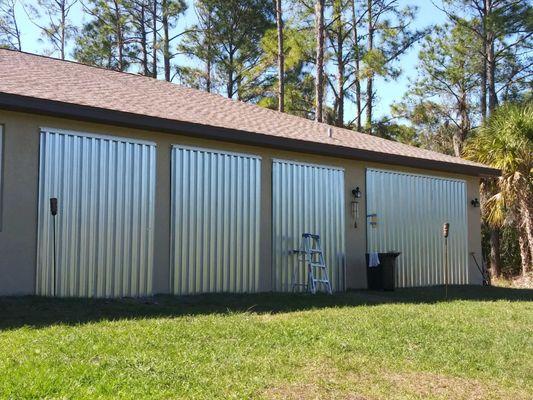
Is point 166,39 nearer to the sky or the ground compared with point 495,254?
nearer to the sky

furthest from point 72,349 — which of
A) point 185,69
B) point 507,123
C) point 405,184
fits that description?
point 185,69

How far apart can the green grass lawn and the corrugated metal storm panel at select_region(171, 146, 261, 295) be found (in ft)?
4.37

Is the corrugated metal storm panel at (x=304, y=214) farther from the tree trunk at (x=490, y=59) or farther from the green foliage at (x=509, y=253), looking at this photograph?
A: the tree trunk at (x=490, y=59)

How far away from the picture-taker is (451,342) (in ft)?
25.1

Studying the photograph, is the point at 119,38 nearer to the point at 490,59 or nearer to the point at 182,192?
the point at 490,59

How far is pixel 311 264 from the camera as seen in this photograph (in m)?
12.9

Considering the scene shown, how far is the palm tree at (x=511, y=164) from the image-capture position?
17.8 m

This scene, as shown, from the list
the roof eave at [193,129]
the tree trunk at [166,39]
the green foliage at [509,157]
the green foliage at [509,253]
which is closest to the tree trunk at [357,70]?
the tree trunk at [166,39]

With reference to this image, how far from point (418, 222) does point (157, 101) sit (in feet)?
23.0

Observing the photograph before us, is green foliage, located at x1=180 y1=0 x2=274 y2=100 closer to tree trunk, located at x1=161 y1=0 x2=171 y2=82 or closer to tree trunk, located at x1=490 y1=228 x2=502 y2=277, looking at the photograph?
tree trunk, located at x1=161 y1=0 x2=171 y2=82

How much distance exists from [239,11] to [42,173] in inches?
844

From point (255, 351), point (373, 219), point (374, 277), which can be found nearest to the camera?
point (255, 351)

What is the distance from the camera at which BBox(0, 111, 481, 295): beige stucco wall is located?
9484mm

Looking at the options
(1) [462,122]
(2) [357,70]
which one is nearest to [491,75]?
(1) [462,122]
